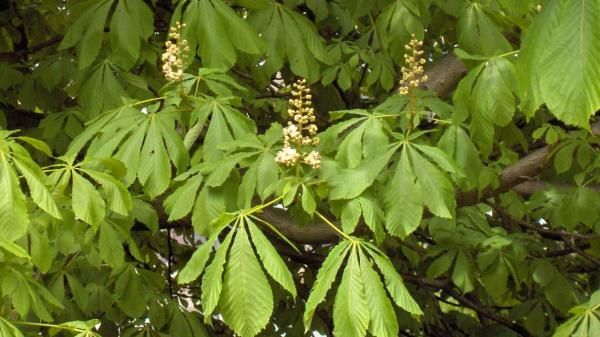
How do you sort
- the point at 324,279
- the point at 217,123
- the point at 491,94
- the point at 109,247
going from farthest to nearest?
the point at 109,247
the point at 217,123
the point at 491,94
the point at 324,279

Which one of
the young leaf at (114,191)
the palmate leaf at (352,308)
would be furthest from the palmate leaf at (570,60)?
the young leaf at (114,191)

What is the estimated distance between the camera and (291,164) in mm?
1763

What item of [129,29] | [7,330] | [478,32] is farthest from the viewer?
[478,32]

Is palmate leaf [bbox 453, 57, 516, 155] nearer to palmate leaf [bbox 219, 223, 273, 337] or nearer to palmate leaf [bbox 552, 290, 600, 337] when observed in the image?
palmate leaf [bbox 552, 290, 600, 337]

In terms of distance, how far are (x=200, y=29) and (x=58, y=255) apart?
0.81m

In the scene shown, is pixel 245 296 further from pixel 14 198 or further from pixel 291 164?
pixel 14 198

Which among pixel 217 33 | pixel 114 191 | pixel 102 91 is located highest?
pixel 217 33

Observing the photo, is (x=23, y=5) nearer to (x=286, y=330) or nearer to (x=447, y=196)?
(x=286, y=330)

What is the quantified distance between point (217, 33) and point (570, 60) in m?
1.35

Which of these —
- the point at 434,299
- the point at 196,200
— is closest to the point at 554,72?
the point at 196,200

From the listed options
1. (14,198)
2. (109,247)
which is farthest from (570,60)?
(109,247)

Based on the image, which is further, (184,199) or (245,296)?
(184,199)

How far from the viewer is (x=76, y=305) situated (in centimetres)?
258

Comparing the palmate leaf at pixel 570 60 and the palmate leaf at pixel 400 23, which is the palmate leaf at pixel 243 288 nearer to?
the palmate leaf at pixel 570 60
